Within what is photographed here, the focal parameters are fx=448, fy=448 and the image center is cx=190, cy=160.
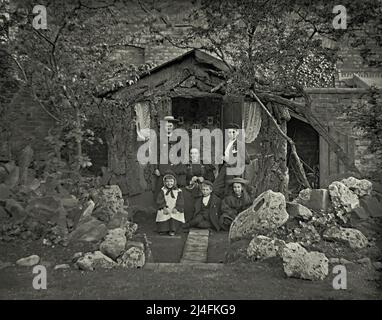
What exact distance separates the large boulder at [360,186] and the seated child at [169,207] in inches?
98.4

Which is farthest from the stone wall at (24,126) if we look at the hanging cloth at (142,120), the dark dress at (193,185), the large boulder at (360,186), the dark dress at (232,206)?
the large boulder at (360,186)

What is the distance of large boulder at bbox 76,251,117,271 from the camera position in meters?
5.07

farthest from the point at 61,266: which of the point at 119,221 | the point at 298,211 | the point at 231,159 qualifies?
the point at 231,159

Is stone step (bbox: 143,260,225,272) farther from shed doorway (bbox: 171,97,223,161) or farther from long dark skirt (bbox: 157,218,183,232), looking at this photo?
shed doorway (bbox: 171,97,223,161)

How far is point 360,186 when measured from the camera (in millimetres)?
5969

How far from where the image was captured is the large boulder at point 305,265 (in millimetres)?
4723

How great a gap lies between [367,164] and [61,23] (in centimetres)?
544

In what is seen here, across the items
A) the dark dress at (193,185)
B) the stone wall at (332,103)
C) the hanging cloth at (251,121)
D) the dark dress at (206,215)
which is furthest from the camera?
the stone wall at (332,103)

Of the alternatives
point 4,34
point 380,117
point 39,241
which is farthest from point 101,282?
point 4,34

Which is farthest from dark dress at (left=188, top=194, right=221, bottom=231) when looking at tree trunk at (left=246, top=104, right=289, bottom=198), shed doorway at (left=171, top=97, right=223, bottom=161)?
shed doorway at (left=171, top=97, right=223, bottom=161)

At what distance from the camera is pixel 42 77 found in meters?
7.10

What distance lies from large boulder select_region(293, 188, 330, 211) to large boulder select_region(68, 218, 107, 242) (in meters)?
2.65

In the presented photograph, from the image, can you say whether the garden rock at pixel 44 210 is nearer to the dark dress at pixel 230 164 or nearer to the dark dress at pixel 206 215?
the dark dress at pixel 206 215

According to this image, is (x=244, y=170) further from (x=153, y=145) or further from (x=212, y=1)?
(x=212, y=1)
